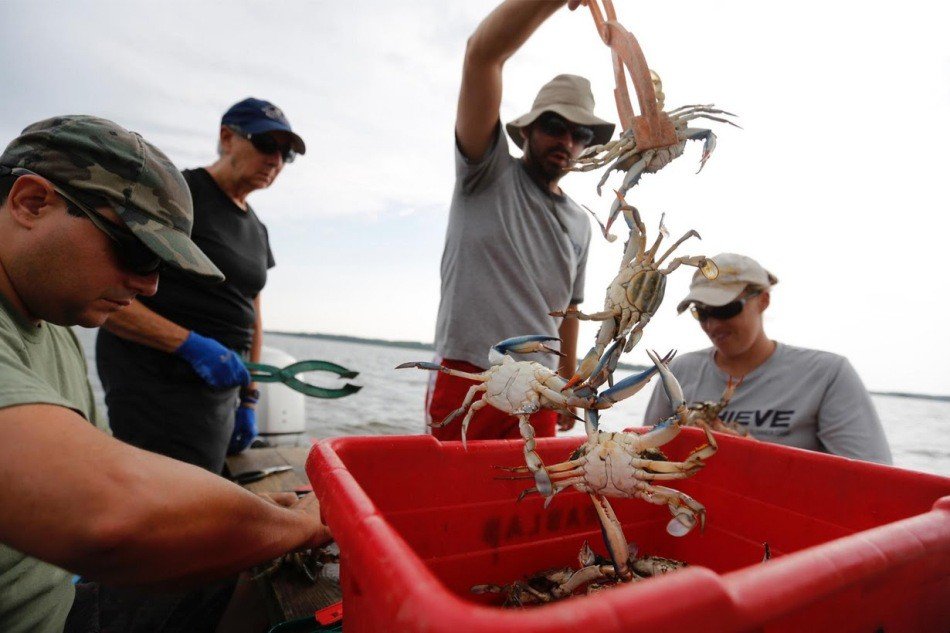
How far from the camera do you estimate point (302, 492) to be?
2.44 metres

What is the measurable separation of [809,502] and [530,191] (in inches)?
68.8

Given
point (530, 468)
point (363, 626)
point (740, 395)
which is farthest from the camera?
point (740, 395)

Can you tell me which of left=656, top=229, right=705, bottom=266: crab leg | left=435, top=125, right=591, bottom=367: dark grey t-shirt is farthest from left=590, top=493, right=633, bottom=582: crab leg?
left=435, top=125, right=591, bottom=367: dark grey t-shirt

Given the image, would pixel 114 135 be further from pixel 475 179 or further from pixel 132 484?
pixel 475 179

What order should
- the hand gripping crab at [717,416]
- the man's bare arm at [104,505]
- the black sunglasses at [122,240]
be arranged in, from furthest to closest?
the hand gripping crab at [717,416] → the black sunglasses at [122,240] → the man's bare arm at [104,505]

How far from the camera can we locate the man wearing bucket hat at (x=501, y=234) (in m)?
2.34

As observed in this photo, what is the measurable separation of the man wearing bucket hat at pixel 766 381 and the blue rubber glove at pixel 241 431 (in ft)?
9.63

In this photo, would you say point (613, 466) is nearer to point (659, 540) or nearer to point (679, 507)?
point (679, 507)

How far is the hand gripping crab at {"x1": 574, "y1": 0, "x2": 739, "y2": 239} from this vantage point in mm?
1102

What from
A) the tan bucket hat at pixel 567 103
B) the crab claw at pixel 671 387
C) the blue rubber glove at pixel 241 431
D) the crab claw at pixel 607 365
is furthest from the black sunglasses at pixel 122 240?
the blue rubber glove at pixel 241 431

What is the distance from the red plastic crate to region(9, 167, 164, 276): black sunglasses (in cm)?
67

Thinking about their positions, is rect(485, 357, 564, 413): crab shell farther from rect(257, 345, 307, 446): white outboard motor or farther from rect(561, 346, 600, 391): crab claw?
rect(257, 345, 307, 446): white outboard motor

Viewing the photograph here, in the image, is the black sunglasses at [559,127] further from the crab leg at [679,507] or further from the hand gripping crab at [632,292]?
the crab leg at [679,507]

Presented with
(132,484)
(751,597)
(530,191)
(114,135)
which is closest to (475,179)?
(530,191)
